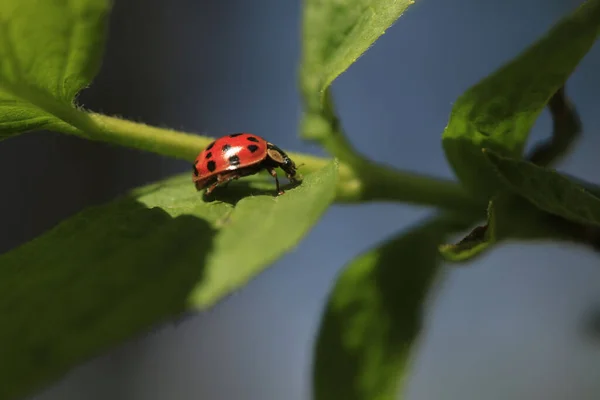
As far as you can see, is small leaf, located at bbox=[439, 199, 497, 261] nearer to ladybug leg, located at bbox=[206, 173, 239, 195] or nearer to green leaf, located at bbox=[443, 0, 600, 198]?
green leaf, located at bbox=[443, 0, 600, 198]

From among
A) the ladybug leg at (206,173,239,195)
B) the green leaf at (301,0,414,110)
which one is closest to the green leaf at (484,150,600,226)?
the green leaf at (301,0,414,110)

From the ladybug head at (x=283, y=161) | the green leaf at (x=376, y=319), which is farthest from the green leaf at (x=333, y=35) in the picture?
the green leaf at (x=376, y=319)

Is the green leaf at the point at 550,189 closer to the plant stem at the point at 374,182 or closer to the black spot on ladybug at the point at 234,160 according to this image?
the plant stem at the point at 374,182

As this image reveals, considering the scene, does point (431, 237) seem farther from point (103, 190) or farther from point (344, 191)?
point (103, 190)

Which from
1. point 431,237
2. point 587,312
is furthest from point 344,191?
point 587,312

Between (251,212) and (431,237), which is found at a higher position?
(251,212)

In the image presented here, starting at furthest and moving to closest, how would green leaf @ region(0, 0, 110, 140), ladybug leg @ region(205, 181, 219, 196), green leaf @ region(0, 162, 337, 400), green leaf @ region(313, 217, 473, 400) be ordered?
green leaf @ region(313, 217, 473, 400) < ladybug leg @ region(205, 181, 219, 196) < green leaf @ region(0, 0, 110, 140) < green leaf @ region(0, 162, 337, 400)

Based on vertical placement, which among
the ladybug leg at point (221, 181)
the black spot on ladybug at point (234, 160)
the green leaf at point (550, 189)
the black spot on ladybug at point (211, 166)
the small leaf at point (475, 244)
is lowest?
the black spot on ladybug at point (234, 160)
